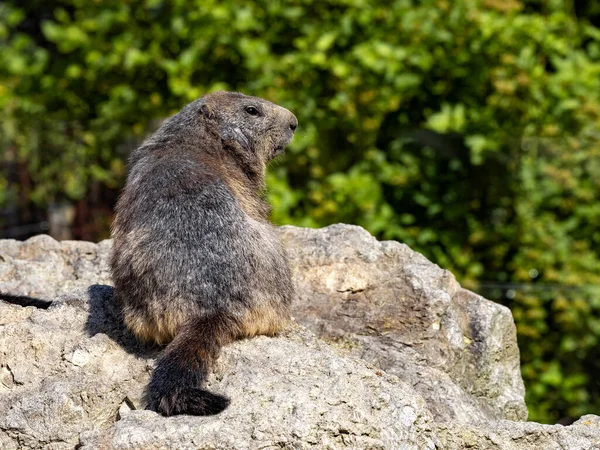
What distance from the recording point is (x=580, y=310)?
8.12 m

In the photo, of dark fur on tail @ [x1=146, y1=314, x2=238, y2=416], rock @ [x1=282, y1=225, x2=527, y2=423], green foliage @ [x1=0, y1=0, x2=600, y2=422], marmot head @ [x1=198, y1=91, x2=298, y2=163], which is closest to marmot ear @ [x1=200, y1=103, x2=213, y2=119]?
marmot head @ [x1=198, y1=91, x2=298, y2=163]

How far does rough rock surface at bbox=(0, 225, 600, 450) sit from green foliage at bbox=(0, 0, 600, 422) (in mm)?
3198

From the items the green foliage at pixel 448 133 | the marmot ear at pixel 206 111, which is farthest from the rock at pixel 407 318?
the green foliage at pixel 448 133

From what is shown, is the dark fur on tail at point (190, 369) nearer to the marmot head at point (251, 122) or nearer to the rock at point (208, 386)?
the rock at point (208, 386)

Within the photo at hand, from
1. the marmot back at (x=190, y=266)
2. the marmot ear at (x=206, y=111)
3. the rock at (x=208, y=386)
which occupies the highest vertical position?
the marmot ear at (x=206, y=111)

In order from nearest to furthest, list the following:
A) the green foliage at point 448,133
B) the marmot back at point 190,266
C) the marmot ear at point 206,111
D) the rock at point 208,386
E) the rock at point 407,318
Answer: the rock at point 208,386 < the marmot back at point 190,266 < the rock at point 407,318 < the marmot ear at point 206,111 < the green foliage at point 448,133

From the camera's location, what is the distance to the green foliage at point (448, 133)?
8.25 metres

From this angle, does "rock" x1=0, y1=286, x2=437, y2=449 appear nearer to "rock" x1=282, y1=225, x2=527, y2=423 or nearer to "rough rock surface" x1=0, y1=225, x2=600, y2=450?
"rough rock surface" x1=0, y1=225, x2=600, y2=450

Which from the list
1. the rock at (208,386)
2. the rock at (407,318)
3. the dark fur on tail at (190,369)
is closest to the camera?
the rock at (208,386)

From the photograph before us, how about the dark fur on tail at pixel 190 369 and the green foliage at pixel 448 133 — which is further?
the green foliage at pixel 448 133

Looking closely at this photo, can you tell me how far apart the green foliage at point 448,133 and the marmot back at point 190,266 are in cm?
390

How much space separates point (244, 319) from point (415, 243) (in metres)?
4.50

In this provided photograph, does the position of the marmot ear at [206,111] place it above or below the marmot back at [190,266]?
above

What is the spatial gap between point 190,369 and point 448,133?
536cm
